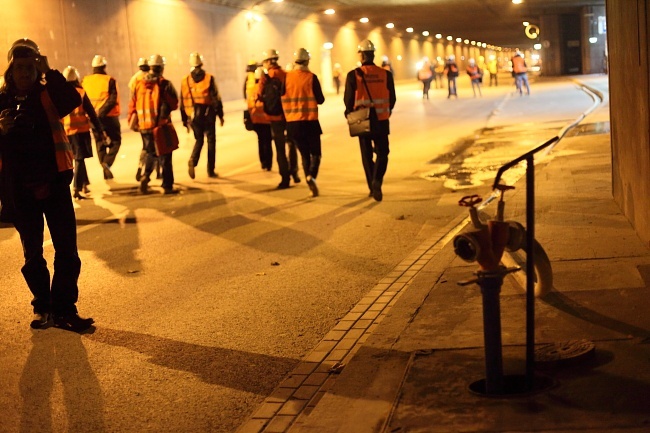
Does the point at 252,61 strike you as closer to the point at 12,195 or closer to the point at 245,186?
the point at 245,186

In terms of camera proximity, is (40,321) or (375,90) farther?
(375,90)

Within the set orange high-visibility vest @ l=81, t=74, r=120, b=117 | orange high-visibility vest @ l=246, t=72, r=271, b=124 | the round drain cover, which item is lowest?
the round drain cover

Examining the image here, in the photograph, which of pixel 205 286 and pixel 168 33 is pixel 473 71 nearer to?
pixel 168 33

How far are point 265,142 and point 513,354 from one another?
39.3ft

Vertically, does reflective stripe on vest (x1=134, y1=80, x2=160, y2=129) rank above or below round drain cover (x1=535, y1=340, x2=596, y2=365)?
above

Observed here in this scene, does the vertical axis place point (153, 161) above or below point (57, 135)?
below

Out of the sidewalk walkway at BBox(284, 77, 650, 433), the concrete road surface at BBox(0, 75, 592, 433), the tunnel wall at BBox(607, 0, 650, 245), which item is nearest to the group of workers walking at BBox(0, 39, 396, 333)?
the concrete road surface at BBox(0, 75, 592, 433)

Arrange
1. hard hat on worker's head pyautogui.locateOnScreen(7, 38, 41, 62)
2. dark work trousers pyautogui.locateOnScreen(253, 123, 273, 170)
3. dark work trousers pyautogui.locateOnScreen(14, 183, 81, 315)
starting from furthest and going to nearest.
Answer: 1. dark work trousers pyautogui.locateOnScreen(253, 123, 273, 170)
2. dark work trousers pyautogui.locateOnScreen(14, 183, 81, 315)
3. hard hat on worker's head pyautogui.locateOnScreen(7, 38, 41, 62)

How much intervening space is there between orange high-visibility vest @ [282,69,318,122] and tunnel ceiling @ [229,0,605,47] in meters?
34.7

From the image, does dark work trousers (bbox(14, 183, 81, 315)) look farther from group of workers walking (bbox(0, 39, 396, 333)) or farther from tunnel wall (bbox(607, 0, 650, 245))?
tunnel wall (bbox(607, 0, 650, 245))

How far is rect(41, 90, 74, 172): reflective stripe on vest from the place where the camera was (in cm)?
693

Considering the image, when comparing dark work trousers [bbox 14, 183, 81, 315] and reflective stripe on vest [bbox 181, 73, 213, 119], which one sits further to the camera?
reflective stripe on vest [bbox 181, 73, 213, 119]

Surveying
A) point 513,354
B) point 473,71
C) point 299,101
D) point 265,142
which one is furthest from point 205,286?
point 473,71

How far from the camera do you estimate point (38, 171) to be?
22.5ft
